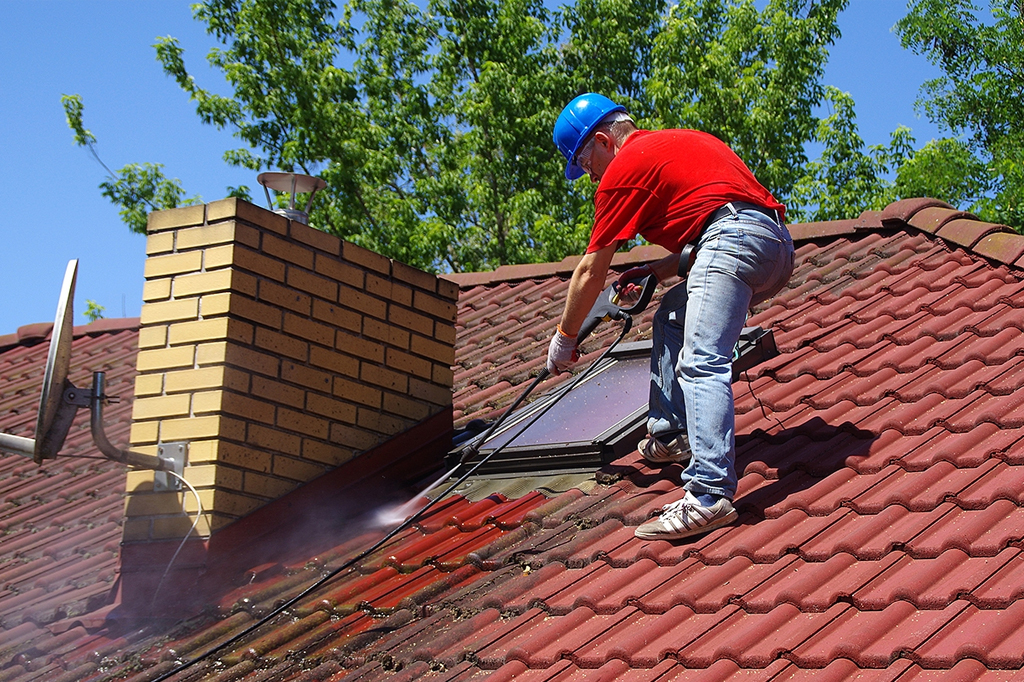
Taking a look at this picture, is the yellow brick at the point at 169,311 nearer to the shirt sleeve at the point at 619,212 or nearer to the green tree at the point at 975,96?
the shirt sleeve at the point at 619,212

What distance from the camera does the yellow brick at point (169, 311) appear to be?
449 cm

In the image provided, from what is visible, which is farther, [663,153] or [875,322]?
[875,322]

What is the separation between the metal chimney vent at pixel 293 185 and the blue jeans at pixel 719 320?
1.97 m

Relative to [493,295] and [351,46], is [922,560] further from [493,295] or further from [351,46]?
[351,46]

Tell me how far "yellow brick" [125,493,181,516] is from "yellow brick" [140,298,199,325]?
0.74 metres

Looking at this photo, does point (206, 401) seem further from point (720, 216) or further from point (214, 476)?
point (720, 216)

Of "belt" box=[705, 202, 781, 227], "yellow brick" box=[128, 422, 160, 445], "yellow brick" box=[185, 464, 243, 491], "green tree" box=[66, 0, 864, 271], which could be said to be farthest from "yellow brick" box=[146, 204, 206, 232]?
"green tree" box=[66, 0, 864, 271]

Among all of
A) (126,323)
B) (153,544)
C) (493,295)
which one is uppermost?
(126,323)

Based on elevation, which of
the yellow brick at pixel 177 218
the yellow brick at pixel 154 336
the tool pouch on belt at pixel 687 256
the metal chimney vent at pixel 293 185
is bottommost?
the tool pouch on belt at pixel 687 256

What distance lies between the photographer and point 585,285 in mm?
3895

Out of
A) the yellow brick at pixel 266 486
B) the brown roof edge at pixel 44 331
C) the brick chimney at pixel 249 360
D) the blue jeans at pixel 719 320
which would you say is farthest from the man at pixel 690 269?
the brown roof edge at pixel 44 331

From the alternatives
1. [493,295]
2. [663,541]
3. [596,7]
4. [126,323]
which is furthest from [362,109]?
[663,541]

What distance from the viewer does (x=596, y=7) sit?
864 inches

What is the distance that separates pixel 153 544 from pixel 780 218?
2.83 meters
